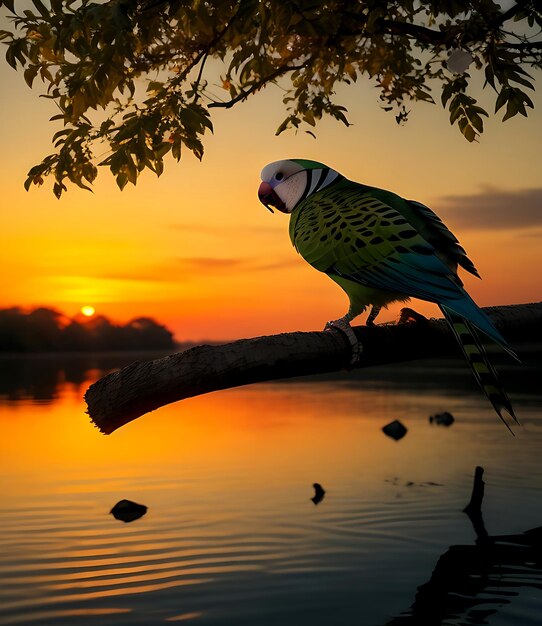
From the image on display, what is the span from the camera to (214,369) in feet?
21.8

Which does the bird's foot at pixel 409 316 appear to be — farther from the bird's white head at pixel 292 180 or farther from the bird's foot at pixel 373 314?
the bird's white head at pixel 292 180

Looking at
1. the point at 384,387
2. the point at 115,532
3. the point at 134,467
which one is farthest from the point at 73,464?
the point at 384,387

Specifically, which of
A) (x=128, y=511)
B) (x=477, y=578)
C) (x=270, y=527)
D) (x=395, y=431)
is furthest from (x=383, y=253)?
(x=395, y=431)

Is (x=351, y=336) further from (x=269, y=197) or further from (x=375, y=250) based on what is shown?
(x=269, y=197)

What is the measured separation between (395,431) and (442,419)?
24.3 ft

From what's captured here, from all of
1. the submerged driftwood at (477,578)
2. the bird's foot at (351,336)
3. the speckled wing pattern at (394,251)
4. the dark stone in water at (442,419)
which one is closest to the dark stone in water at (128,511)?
the submerged driftwood at (477,578)

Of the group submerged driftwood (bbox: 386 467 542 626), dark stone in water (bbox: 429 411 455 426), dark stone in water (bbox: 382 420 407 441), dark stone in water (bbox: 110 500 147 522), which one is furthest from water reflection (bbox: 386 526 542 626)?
dark stone in water (bbox: 429 411 455 426)

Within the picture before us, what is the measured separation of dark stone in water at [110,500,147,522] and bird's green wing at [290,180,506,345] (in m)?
17.1

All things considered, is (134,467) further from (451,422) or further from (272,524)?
(451,422)

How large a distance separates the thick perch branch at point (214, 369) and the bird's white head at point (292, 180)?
206cm

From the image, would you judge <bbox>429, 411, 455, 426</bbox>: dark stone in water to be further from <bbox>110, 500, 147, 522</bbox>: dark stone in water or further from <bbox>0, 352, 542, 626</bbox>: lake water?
<bbox>110, 500, 147, 522</bbox>: dark stone in water

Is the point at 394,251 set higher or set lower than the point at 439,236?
lower

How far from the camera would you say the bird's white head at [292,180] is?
902 cm

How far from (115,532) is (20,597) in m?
5.34
